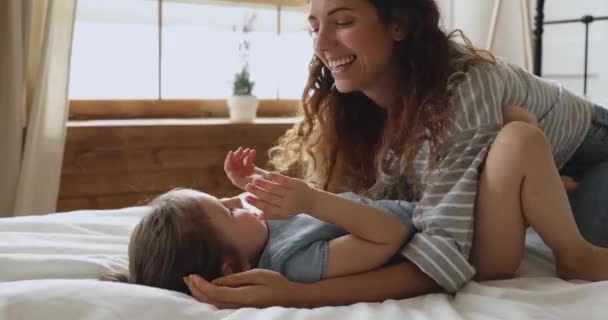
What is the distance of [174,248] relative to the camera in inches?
48.9

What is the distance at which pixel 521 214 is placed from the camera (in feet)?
4.45

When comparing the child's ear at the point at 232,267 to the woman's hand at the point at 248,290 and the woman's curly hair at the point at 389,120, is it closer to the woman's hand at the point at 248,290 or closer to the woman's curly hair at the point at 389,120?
the woman's hand at the point at 248,290

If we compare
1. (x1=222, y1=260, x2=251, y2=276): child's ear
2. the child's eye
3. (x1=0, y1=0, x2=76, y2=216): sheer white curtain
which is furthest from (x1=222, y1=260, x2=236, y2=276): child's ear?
(x1=0, y1=0, x2=76, y2=216): sheer white curtain

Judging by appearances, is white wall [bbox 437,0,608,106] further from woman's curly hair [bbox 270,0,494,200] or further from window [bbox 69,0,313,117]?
woman's curly hair [bbox 270,0,494,200]

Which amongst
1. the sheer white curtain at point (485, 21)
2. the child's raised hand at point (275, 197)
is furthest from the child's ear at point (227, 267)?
the sheer white curtain at point (485, 21)

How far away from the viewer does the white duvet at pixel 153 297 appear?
41.6 inches

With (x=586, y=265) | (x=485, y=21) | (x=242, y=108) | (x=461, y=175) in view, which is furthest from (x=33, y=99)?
(x=485, y=21)

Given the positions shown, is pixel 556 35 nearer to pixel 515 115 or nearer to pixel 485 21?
pixel 485 21

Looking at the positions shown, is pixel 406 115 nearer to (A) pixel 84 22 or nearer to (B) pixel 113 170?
(B) pixel 113 170

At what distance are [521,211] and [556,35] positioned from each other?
188 cm

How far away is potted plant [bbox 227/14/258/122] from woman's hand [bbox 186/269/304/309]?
1.68 m

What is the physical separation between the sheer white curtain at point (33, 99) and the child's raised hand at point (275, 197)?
4.45 feet

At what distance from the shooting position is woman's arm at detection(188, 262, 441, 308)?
1.20 m

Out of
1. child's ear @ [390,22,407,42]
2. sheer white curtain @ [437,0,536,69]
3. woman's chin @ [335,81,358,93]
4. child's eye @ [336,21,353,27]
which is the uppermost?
sheer white curtain @ [437,0,536,69]
